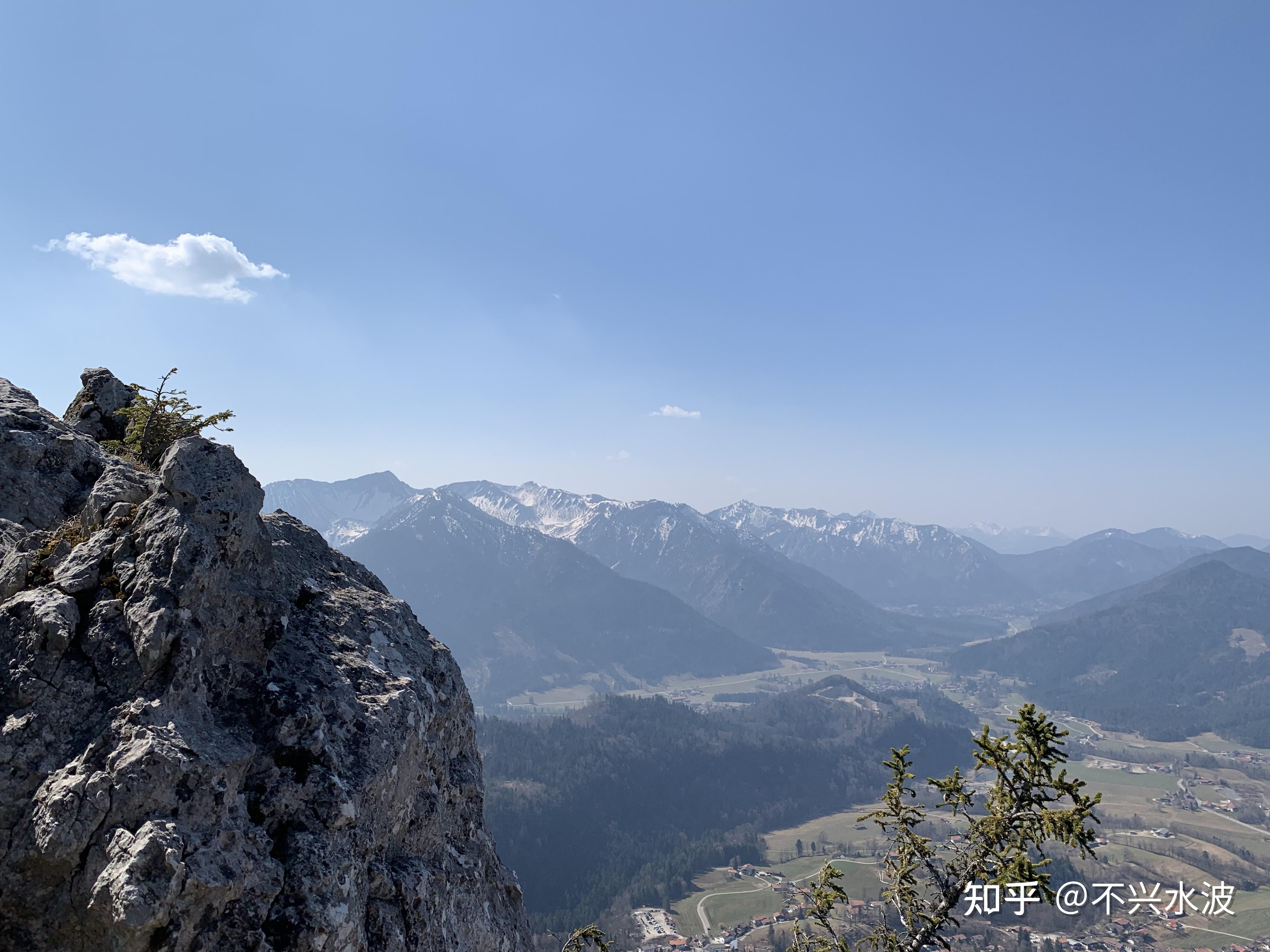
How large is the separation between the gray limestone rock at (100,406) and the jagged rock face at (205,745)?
4233 mm

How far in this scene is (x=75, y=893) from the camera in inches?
358

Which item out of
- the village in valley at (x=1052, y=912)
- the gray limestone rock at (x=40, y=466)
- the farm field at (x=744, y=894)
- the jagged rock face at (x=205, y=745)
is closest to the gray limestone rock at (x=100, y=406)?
the gray limestone rock at (x=40, y=466)

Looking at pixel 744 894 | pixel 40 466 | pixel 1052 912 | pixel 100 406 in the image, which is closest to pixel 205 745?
pixel 40 466

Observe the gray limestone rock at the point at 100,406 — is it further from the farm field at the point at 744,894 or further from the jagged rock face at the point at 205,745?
the farm field at the point at 744,894

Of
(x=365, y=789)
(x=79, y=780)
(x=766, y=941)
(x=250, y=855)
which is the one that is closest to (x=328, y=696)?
(x=365, y=789)

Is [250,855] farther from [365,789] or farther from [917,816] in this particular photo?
[917,816]

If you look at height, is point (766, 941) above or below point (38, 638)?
below

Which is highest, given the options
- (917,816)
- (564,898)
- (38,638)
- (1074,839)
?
(38,638)

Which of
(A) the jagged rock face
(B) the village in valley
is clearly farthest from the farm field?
(A) the jagged rock face

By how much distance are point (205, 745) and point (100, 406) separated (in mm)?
16664

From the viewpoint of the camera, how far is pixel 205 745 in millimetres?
10695

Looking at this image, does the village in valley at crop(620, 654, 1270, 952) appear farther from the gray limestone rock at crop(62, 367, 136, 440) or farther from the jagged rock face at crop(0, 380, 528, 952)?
the gray limestone rock at crop(62, 367, 136, 440)

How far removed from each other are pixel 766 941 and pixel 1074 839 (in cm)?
14666

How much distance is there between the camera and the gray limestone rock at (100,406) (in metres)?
21.1
